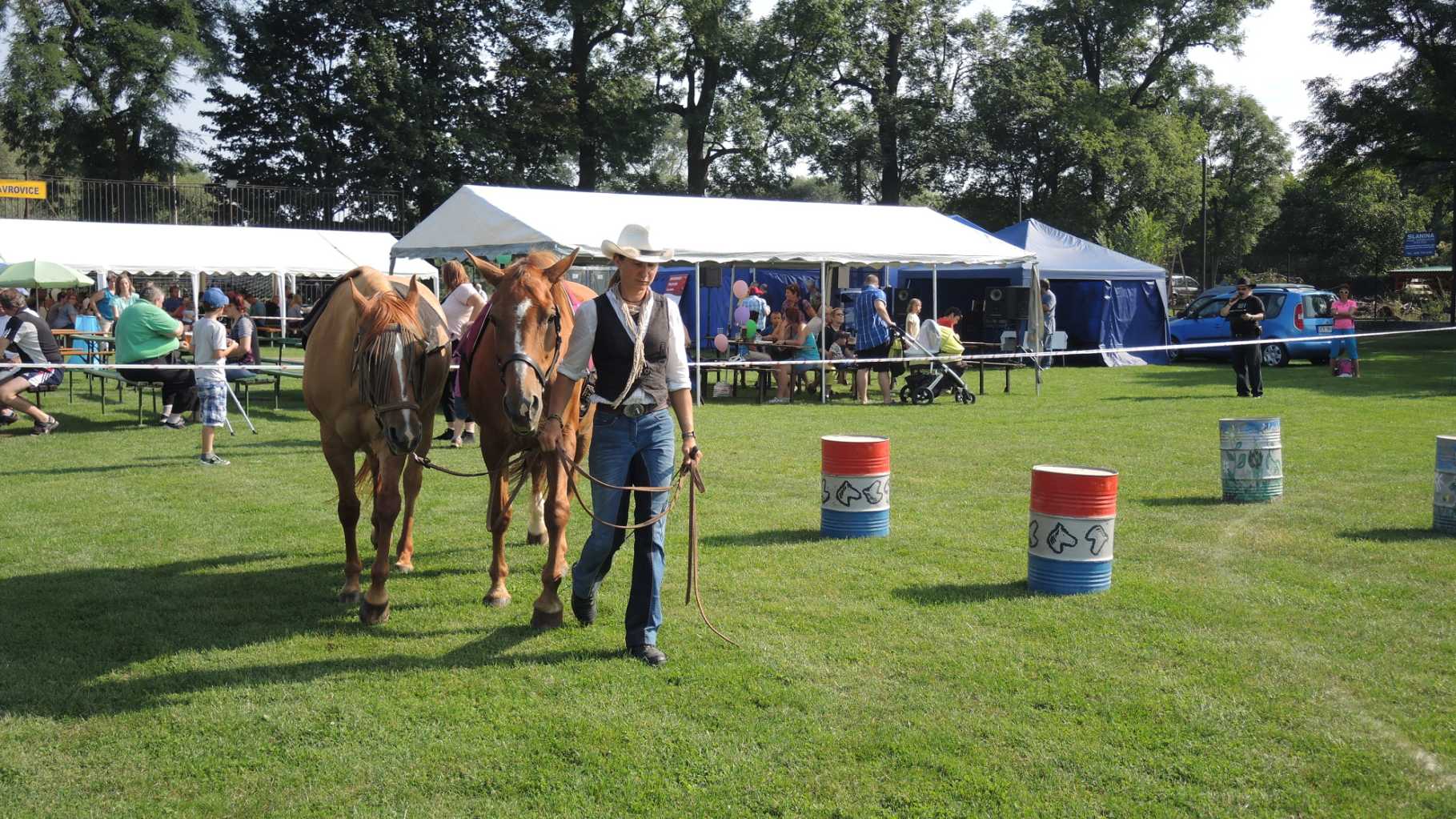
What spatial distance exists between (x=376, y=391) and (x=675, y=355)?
5.23 ft

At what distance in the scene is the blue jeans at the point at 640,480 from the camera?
559cm

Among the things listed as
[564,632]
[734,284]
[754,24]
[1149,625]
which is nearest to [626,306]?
[564,632]

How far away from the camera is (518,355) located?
5598mm

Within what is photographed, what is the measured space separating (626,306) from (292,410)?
13.4 meters

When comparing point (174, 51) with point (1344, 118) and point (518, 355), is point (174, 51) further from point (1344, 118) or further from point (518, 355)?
point (518, 355)

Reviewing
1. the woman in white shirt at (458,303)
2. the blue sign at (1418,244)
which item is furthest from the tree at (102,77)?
the blue sign at (1418,244)

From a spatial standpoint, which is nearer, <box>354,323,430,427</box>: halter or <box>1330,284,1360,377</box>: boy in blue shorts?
<box>354,323,430,427</box>: halter

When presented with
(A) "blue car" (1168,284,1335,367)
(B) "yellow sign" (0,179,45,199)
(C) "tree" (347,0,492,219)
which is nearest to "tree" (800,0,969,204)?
(C) "tree" (347,0,492,219)

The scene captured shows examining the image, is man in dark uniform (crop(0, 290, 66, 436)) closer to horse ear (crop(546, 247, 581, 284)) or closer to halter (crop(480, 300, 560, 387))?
halter (crop(480, 300, 560, 387))

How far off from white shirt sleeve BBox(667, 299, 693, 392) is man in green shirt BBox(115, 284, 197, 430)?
9.64 metres

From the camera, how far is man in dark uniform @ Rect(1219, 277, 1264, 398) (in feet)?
58.5

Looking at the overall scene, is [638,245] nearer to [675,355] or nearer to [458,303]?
[675,355]

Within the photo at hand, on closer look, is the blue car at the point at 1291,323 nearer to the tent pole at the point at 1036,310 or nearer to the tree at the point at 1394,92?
the tent pole at the point at 1036,310

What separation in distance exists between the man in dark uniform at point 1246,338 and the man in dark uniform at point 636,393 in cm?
1442
